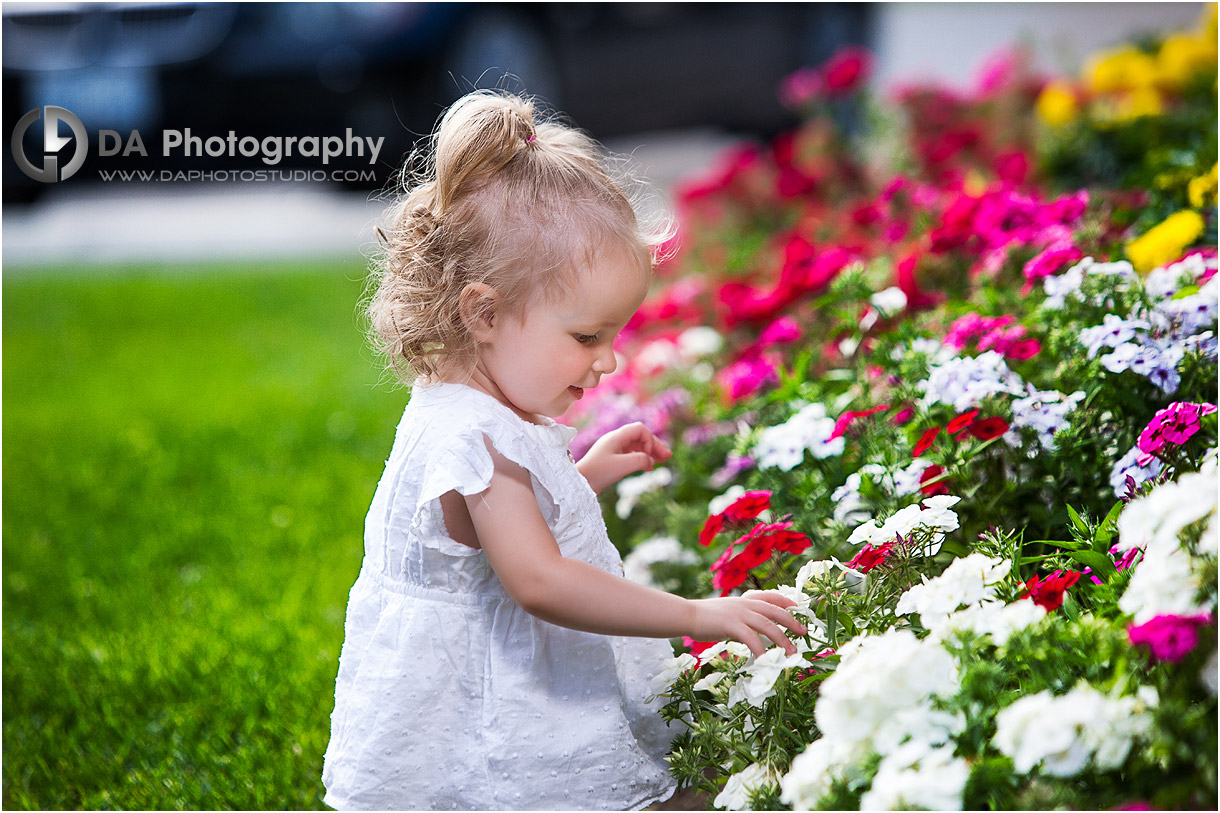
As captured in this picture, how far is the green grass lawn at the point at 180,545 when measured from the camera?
2268mm

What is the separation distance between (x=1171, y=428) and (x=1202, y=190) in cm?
127

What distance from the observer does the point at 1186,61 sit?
3.99 meters

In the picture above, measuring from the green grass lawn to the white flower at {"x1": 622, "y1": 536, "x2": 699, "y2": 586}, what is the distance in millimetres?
787

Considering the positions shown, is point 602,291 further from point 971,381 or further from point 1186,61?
point 1186,61

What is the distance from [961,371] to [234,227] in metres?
9.89

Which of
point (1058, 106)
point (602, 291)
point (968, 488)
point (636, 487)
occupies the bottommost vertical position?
point (968, 488)

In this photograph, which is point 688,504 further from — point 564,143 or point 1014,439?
point 564,143

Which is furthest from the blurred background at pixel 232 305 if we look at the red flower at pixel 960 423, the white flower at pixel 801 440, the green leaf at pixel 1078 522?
the green leaf at pixel 1078 522

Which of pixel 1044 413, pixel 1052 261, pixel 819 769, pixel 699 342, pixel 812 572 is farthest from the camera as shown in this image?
pixel 699 342

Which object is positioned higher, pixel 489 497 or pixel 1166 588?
pixel 489 497

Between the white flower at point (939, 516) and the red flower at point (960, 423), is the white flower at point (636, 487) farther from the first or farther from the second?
the white flower at point (939, 516)

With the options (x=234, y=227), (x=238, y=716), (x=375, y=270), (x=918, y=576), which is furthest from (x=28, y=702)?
(x=234, y=227)

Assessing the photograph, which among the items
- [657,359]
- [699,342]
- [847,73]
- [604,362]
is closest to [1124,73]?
[847,73]

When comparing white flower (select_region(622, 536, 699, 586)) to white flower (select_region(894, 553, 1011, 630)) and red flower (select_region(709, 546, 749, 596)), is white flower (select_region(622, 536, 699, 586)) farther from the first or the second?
white flower (select_region(894, 553, 1011, 630))
